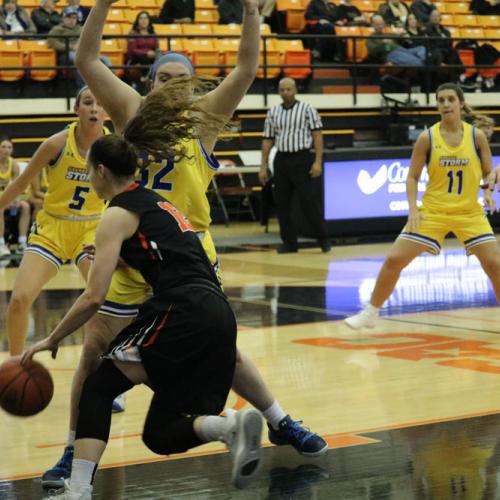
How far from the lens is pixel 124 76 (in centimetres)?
1862

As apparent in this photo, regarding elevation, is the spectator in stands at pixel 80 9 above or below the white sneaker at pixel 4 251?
above

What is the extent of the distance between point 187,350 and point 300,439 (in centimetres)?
110

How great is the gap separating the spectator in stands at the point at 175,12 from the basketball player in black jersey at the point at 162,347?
51.7ft

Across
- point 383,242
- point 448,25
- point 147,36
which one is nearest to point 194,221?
point 383,242

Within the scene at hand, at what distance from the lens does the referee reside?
14.8 meters

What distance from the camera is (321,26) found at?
2044 cm

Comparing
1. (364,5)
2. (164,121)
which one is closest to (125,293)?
(164,121)

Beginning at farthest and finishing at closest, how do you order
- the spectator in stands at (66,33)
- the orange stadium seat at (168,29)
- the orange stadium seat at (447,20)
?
1. the orange stadium seat at (447,20)
2. the orange stadium seat at (168,29)
3. the spectator in stands at (66,33)

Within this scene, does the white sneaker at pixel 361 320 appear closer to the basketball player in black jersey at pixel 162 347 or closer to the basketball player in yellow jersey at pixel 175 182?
the basketball player in yellow jersey at pixel 175 182

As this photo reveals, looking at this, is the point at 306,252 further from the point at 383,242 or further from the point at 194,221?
the point at 194,221

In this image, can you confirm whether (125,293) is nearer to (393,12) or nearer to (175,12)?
(175,12)

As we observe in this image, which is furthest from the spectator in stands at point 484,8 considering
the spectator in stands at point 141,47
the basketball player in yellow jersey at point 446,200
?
the basketball player in yellow jersey at point 446,200

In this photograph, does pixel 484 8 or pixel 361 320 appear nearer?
pixel 361 320

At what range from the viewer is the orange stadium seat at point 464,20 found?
77.2ft
